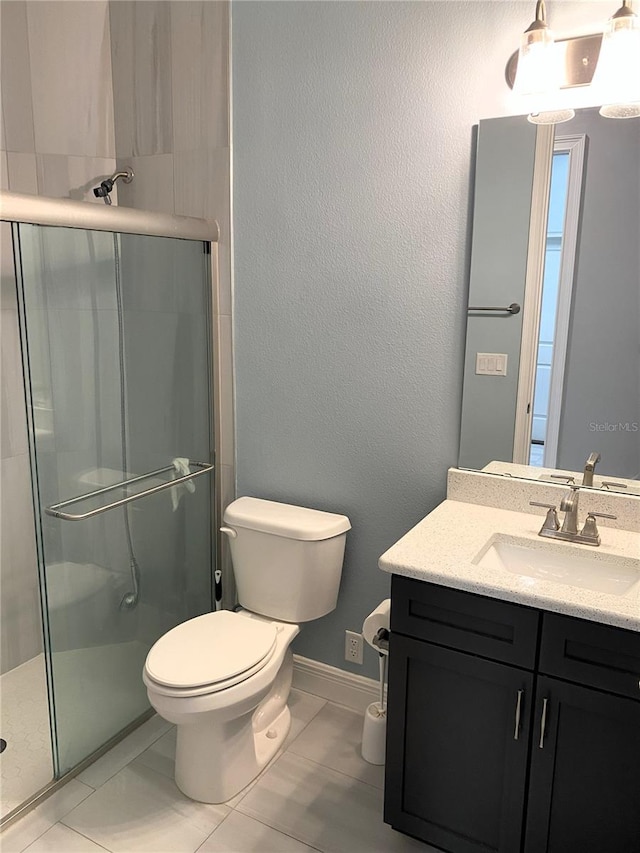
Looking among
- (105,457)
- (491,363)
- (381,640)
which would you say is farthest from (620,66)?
(105,457)

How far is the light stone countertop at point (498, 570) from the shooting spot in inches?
56.7

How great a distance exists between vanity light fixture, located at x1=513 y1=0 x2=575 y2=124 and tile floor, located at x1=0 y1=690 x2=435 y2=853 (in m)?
2.00

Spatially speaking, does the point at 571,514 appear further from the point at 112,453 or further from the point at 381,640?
the point at 112,453

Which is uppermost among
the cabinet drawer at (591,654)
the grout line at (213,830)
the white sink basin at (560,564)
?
the white sink basin at (560,564)

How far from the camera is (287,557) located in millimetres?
2230

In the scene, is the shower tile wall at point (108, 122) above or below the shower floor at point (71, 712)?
above

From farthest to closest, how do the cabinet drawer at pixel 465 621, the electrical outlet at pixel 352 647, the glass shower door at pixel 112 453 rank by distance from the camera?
the electrical outlet at pixel 352 647
the glass shower door at pixel 112 453
the cabinet drawer at pixel 465 621

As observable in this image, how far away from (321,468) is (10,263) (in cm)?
132

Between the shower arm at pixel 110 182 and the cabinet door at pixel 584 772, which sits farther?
the shower arm at pixel 110 182

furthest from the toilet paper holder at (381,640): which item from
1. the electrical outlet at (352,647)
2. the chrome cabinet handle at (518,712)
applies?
the chrome cabinet handle at (518,712)

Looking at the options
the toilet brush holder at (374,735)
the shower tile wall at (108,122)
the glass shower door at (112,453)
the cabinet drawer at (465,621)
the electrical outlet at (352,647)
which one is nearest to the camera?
the cabinet drawer at (465,621)

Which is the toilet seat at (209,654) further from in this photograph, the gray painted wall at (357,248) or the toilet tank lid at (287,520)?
the gray painted wall at (357,248)

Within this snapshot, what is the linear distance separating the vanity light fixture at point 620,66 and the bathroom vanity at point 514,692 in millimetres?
1020

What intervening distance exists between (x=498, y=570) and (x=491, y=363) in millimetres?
622
